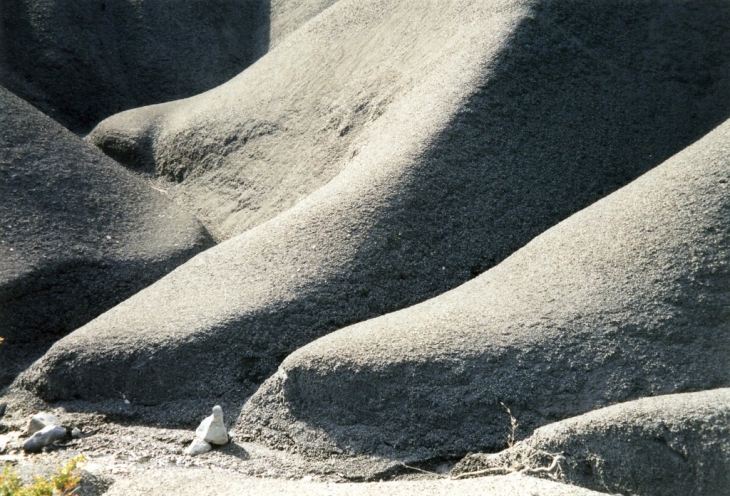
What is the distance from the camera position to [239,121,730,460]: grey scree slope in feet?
11.8

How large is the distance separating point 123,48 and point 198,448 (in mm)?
6918

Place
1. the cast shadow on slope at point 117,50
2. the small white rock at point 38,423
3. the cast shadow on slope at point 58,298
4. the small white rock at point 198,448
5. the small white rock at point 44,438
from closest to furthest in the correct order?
the small white rock at point 198,448 → the small white rock at point 44,438 → the small white rock at point 38,423 → the cast shadow on slope at point 58,298 → the cast shadow on slope at point 117,50

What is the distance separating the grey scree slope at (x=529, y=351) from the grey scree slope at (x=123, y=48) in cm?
606

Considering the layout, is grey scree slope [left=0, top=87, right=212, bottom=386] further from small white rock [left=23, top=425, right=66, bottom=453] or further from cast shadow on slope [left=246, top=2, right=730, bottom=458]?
cast shadow on slope [left=246, top=2, right=730, bottom=458]

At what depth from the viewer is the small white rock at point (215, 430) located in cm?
388

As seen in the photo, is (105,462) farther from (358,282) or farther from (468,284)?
(468,284)

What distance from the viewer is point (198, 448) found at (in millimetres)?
3879

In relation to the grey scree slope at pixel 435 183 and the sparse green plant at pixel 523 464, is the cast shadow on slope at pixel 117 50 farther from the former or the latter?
the sparse green plant at pixel 523 464

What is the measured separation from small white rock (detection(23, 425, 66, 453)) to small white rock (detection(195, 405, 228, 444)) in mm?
688

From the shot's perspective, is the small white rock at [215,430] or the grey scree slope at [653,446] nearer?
the grey scree slope at [653,446]

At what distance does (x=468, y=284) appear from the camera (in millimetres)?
4383

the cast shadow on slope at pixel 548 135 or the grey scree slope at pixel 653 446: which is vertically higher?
the cast shadow on slope at pixel 548 135

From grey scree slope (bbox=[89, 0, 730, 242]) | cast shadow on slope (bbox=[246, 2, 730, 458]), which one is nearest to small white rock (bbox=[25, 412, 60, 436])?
cast shadow on slope (bbox=[246, 2, 730, 458])

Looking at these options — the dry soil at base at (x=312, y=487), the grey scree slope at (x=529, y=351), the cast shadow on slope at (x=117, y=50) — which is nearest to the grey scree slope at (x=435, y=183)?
the grey scree slope at (x=529, y=351)
